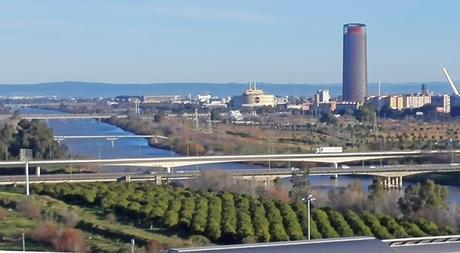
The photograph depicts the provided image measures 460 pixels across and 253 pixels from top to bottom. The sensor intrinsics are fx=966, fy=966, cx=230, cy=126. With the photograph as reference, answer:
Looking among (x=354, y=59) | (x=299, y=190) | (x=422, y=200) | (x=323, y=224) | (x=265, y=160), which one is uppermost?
(x=354, y=59)

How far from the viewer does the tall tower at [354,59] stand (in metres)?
86.8

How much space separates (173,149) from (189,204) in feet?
69.6

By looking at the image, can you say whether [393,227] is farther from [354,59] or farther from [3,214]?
[354,59]

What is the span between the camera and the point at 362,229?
10.8m

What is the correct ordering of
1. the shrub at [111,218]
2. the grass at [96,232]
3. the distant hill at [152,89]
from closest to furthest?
the grass at [96,232]
the shrub at [111,218]
the distant hill at [152,89]

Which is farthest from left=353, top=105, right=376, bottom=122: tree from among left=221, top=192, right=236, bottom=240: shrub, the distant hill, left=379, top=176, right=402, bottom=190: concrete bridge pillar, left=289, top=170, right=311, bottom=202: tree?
the distant hill

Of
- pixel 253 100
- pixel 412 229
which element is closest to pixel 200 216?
pixel 412 229

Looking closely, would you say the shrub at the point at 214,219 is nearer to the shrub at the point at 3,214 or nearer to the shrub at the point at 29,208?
Answer: the shrub at the point at 29,208

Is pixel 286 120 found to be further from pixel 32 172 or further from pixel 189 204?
pixel 189 204

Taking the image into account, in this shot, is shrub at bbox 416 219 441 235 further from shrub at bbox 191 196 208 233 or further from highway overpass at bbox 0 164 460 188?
highway overpass at bbox 0 164 460 188

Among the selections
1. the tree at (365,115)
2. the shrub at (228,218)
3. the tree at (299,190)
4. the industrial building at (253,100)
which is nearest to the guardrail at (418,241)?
the shrub at (228,218)

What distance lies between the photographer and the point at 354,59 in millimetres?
88438

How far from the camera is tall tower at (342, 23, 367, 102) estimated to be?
285ft

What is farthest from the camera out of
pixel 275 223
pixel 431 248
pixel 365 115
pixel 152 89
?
pixel 152 89
